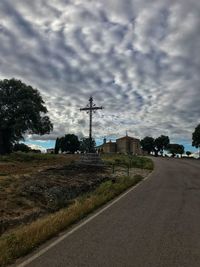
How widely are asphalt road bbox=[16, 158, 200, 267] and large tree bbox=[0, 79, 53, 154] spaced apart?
135 ft

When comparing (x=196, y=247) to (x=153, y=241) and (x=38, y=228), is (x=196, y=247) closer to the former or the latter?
(x=153, y=241)

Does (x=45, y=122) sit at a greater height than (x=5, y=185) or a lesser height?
greater

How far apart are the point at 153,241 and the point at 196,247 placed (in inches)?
37.0

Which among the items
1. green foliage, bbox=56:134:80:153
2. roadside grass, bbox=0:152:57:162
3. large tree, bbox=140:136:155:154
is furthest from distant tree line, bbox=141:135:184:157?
roadside grass, bbox=0:152:57:162

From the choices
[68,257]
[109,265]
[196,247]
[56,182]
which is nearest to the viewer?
[109,265]

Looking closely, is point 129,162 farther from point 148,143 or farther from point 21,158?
point 148,143

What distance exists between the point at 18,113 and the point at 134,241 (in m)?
46.9

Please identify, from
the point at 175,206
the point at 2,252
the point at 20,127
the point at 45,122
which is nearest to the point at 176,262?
the point at 2,252

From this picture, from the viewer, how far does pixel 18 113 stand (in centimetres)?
5344

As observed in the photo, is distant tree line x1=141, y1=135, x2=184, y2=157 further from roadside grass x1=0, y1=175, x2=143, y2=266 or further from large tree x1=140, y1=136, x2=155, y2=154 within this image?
roadside grass x1=0, y1=175, x2=143, y2=266

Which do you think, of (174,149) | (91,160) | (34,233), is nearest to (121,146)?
(174,149)

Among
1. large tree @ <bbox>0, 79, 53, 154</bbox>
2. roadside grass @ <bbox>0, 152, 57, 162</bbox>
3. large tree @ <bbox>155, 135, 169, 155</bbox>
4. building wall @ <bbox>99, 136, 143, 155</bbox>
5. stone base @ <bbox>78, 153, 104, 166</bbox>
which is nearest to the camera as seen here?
stone base @ <bbox>78, 153, 104, 166</bbox>

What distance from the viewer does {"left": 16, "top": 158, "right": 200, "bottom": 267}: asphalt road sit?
680cm

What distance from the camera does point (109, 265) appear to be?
6.54 metres
